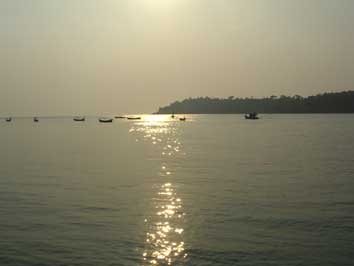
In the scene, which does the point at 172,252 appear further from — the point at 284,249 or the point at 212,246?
the point at 284,249

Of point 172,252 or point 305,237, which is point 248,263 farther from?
Answer: point 305,237

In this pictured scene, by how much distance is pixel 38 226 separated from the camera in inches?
874

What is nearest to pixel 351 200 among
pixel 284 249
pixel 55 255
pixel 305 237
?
pixel 305 237

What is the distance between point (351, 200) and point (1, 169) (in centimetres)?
3182

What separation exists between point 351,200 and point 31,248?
18.0 meters

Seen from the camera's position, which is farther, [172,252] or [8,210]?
[8,210]

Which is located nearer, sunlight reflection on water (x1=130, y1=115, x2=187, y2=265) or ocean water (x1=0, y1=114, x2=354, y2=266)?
sunlight reflection on water (x1=130, y1=115, x2=187, y2=265)

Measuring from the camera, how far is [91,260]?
1736 cm

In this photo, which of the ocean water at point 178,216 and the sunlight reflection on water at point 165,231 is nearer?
the sunlight reflection on water at point 165,231

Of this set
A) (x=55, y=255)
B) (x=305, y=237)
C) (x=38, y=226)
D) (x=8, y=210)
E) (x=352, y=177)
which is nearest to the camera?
(x=55, y=255)

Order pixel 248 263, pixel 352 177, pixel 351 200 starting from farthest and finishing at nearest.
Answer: pixel 352 177 < pixel 351 200 < pixel 248 263

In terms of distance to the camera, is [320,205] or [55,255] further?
[320,205]

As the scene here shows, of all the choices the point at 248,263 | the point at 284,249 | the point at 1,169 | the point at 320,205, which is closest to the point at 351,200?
the point at 320,205

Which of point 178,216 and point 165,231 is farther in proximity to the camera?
point 178,216
